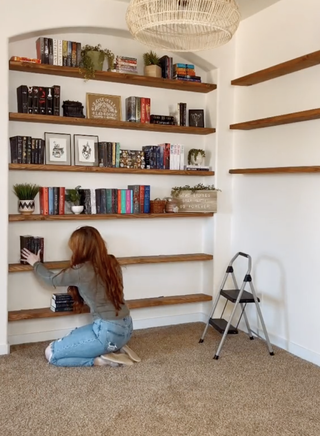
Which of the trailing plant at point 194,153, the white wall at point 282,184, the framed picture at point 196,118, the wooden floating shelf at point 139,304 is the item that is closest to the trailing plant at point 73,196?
the wooden floating shelf at point 139,304

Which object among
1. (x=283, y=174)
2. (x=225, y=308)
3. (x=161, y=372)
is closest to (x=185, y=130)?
(x=283, y=174)

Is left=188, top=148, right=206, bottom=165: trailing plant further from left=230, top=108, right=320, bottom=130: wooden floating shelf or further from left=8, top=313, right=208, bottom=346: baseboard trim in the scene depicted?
left=8, top=313, right=208, bottom=346: baseboard trim

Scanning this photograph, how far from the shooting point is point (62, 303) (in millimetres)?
3654

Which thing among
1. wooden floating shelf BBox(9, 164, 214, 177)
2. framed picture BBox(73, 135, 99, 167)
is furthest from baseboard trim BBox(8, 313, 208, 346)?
framed picture BBox(73, 135, 99, 167)

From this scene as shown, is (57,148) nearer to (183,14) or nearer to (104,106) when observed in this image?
(104,106)

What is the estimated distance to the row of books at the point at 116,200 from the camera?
12.3 ft

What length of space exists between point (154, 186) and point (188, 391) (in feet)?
6.26

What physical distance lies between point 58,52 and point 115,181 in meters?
1.14

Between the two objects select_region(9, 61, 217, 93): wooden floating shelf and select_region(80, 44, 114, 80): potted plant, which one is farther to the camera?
select_region(80, 44, 114, 80): potted plant

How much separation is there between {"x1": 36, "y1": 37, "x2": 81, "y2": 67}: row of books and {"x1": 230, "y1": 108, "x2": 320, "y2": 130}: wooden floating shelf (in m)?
1.46

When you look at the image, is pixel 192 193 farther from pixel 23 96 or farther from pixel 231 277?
pixel 23 96

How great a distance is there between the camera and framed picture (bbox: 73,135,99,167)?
3.77m

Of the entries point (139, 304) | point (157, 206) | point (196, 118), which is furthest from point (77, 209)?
point (196, 118)

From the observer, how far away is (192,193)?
4.07 meters
